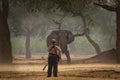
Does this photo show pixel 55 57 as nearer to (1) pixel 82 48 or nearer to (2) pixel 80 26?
(2) pixel 80 26

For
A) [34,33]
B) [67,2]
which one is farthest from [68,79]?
[34,33]

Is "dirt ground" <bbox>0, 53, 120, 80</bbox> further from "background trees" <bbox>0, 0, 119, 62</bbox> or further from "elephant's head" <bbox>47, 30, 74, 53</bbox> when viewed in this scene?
"elephant's head" <bbox>47, 30, 74, 53</bbox>

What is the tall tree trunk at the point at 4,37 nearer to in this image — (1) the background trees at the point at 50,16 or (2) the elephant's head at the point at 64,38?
(1) the background trees at the point at 50,16

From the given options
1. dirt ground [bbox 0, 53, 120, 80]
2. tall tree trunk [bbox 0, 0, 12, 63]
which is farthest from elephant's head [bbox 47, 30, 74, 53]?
dirt ground [bbox 0, 53, 120, 80]

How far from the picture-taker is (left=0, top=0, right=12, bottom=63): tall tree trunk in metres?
36.9

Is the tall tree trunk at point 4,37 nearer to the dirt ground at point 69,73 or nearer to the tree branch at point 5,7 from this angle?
the tree branch at point 5,7

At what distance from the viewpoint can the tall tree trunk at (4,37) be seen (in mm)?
36906

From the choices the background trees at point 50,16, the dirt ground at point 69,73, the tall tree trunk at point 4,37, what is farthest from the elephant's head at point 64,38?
the dirt ground at point 69,73

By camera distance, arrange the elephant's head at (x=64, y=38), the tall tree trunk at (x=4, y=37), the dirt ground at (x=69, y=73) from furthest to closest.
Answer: the elephant's head at (x=64, y=38) → the tall tree trunk at (x=4, y=37) → the dirt ground at (x=69, y=73)

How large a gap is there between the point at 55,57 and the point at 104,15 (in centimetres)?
4771

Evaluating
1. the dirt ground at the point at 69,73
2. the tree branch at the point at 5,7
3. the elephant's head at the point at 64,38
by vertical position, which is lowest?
the dirt ground at the point at 69,73

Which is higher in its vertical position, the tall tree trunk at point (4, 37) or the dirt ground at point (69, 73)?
the tall tree trunk at point (4, 37)

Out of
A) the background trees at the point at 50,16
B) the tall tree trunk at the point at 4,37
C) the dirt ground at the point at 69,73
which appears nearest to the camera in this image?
the dirt ground at the point at 69,73

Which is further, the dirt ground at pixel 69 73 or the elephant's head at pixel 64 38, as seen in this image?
the elephant's head at pixel 64 38
